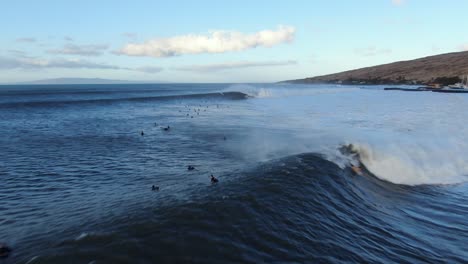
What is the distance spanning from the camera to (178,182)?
16500mm

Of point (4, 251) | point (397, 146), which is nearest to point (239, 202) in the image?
point (4, 251)

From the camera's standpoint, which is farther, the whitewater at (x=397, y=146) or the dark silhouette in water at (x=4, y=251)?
the whitewater at (x=397, y=146)

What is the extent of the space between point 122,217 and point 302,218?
19.9 ft

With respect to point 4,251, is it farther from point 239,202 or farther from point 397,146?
point 397,146

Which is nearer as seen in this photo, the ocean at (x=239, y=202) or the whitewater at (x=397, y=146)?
the ocean at (x=239, y=202)

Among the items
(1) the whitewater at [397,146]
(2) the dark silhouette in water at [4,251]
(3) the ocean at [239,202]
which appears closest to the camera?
(2) the dark silhouette in water at [4,251]

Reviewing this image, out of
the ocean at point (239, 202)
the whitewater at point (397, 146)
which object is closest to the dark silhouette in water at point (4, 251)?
the ocean at point (239, 202)

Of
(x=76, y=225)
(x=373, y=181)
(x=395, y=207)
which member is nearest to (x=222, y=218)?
(x=76, y=225)

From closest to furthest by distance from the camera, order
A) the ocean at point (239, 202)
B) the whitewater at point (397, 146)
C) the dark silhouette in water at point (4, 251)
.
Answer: the dark silhouette in water at point (4, 251) < the ocean at point (239, 202) < the whitewater at point (397, 146)

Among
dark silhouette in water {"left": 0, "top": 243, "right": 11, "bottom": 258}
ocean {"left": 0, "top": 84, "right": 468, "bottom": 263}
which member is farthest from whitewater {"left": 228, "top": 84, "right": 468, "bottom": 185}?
dark silhouette in water {"left": 0, "top": 243, "right": 11, "bottom": 258}

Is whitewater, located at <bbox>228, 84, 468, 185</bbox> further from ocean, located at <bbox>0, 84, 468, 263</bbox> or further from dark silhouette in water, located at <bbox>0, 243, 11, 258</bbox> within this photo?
dark silhouette in water, located at <bbox>0, 243, 11, 258</bbox>

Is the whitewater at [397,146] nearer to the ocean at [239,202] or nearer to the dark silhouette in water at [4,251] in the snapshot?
the ocean at [239,202]

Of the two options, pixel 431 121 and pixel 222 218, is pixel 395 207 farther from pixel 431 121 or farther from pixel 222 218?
pixel 431 121

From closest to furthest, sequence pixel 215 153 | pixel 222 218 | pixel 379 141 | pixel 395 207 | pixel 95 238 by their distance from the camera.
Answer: pixel 95 238 → pixel 222 218 → pixel 395 207 → pixel 215 153 → pixel 379 141
